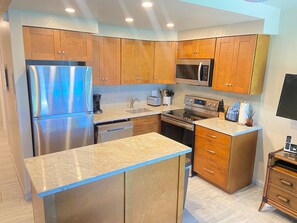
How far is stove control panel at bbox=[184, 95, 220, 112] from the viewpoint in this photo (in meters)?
3.74

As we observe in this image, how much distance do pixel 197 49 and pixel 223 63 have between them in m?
0.55

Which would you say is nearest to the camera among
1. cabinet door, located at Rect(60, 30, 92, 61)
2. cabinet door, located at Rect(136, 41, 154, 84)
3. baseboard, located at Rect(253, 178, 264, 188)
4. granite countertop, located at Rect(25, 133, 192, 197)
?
granite countertop, located at Rect(25, 133, 192, 197)

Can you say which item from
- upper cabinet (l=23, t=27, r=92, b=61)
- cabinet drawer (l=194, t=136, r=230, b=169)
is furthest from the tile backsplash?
cabinet drawer (l=194, t=136, r=230, b=169)

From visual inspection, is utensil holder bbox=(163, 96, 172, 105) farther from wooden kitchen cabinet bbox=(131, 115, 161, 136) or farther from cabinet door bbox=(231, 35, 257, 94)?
cabinet door bbox=(231, 35, 257, 94)

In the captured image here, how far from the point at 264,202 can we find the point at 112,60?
9.85 feet

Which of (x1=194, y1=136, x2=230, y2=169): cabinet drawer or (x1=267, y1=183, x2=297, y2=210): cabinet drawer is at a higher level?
(x1=194, y1=136, x2=230, y2=169): cabinet drawer

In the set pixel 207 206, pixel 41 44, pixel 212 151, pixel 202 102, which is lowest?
pixel 207 206

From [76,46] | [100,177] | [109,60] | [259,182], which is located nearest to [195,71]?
[109,60]

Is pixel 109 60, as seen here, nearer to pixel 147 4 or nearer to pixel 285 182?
pixel 147 4

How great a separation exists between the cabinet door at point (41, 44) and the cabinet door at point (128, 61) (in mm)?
1188

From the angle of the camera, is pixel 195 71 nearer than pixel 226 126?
No

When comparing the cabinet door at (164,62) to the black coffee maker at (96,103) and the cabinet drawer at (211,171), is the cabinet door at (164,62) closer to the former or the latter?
the black coffee maker at (96,103)

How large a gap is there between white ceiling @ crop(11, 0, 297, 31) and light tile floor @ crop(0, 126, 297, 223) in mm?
2363

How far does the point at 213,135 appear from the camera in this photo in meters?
3.14
